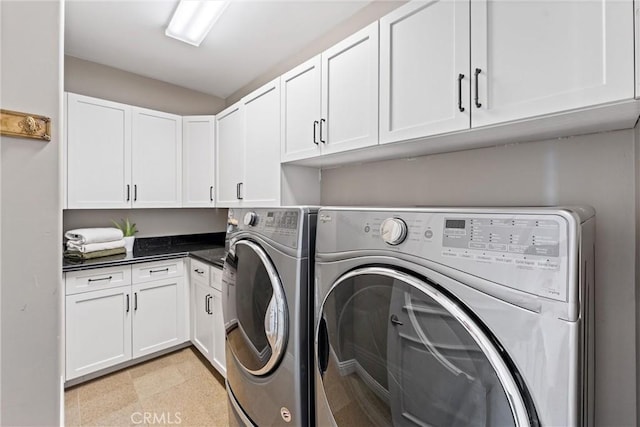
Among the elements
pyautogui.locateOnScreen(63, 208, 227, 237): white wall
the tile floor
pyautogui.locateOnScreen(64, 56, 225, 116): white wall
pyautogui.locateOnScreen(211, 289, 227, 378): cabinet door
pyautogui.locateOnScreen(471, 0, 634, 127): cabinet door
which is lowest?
the tile floor

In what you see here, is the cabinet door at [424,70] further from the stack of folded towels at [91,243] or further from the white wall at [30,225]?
the stack of folded towels at [91,243]

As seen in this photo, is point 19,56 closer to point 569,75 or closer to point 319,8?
point 569,75

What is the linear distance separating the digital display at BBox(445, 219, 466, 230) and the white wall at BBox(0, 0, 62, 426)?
39.4 inches

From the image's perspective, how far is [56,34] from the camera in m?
0.72

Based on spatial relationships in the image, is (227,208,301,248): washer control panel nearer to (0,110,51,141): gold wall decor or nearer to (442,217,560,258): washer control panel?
(442,217,560,258): washer control panel

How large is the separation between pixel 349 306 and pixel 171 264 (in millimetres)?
2142

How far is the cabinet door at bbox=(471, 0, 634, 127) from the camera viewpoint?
29.0 inches

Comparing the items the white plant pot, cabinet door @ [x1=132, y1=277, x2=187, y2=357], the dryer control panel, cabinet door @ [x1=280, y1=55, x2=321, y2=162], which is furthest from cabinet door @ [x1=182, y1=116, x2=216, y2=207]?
the dryer control panel

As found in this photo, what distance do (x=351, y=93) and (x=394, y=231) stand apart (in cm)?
90

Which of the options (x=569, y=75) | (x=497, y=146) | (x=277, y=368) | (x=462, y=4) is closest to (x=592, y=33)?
(x=569, y=75)

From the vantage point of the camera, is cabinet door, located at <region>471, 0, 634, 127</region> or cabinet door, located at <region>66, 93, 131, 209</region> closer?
cabinet door, located at <region>471, 0, 634, 127</region>

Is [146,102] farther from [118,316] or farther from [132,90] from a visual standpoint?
[118,316]

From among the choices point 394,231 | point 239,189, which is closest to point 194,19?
point 239,189

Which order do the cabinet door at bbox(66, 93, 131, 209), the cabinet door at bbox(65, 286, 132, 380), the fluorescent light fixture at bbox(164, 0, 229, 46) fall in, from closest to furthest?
the fluorescent light fixture at bbox(164, 0, 229, 46), the cabinet door at bbox(65, 286, 132, 380), the cabinet door at bbox(66, 93, 131, 209)
